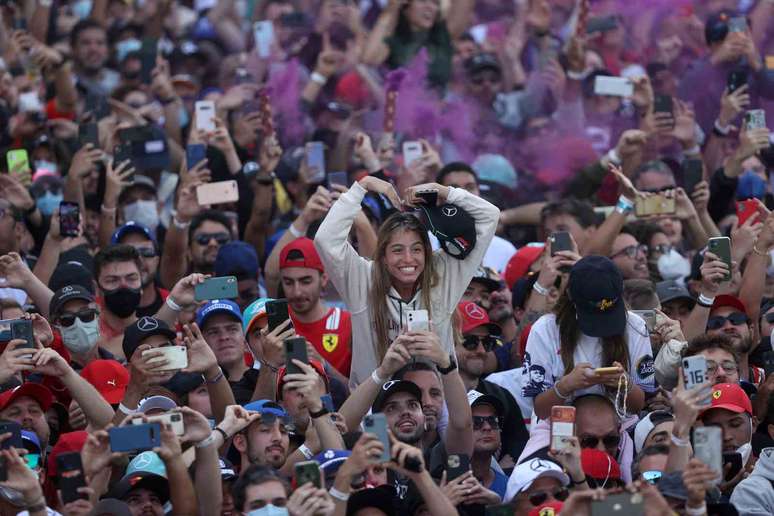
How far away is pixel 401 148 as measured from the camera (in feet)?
39.0

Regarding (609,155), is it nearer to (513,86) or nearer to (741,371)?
(513,86)

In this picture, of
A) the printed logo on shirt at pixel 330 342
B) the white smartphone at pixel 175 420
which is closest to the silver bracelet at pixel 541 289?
the printed logo on shirt at pixel 330 342

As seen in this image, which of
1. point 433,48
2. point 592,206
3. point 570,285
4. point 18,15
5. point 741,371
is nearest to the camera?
point 570,285

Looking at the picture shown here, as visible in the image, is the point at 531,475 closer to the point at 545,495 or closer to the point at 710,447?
the point at 545,495

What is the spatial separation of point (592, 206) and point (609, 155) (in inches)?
15.6

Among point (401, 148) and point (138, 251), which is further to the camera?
point (401, 148)

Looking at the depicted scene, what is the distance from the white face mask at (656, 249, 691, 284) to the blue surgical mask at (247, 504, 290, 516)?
4.42m

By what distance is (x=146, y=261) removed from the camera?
9969 millimetres

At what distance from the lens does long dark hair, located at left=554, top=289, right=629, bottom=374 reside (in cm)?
819

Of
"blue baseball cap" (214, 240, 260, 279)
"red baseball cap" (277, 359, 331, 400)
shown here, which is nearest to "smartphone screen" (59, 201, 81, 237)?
"blue baseball cap" (214, 240, 260, 279)

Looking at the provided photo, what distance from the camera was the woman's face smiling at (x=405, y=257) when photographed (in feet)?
27.4

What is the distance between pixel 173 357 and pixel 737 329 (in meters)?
3.24

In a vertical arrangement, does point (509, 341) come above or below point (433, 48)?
below

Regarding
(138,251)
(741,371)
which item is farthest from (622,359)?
(138,251)
